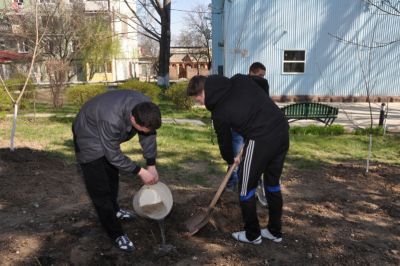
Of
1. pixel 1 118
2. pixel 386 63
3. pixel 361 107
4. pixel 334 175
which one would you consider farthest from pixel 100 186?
pixel 386 63

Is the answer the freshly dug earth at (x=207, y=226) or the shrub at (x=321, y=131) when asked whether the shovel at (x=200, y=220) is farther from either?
the shrub at (x=321, y=131)

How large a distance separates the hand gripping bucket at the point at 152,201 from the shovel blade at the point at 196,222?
0.30 meters

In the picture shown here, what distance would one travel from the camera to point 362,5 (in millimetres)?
14711

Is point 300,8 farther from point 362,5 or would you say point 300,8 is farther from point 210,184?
point 210,184

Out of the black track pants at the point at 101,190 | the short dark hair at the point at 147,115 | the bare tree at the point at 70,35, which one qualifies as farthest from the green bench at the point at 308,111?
the bare tree at the point at 70,35

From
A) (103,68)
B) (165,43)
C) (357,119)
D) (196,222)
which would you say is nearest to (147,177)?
(196,222)

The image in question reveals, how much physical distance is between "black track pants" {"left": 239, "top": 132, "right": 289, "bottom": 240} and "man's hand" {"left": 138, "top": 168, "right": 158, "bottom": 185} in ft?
2.24

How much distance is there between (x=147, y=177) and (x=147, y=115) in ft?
1.91

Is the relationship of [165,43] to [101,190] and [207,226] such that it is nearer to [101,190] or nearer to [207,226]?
[207,226]

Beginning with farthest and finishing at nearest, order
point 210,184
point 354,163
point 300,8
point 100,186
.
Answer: point 300,8, point 354,163, point 210,184, point 100,186

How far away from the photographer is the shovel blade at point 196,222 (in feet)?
10.6

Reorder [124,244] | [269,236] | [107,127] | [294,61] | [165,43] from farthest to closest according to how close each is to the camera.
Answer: [165,43] → [294,61] → [269,236] → [124,244] → [107,127]

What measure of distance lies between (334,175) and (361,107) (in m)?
9.89

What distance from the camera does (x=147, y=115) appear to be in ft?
7.98
